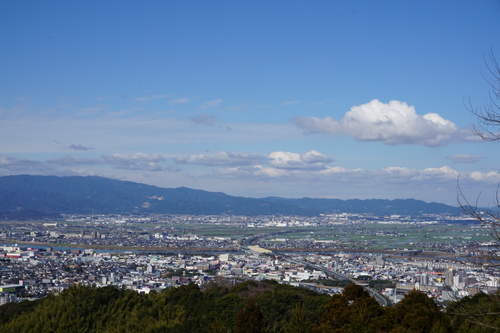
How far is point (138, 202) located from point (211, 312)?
146189 millimetres

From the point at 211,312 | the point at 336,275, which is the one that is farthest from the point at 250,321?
the point at 336,275

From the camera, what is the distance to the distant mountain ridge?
145 metres

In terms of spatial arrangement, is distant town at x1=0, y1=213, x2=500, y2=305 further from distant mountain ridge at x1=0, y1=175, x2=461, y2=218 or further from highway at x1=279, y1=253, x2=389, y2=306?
distant mountain ridge at x1=0, y1=175, x2=461, y2=218

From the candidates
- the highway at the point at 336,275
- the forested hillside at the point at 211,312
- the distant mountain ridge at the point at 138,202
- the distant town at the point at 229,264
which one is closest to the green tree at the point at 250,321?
the forested hillside at the point at 211,312

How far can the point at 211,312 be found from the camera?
1673cm

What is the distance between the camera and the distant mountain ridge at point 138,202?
14488cm

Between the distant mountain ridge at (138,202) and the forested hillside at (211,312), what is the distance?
A: 118m

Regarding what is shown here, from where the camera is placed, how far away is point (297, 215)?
14612cm

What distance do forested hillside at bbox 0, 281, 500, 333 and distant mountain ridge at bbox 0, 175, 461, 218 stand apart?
118496mm

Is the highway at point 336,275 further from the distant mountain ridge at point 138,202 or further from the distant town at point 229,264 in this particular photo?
the distant mountain ridge at point 138,202

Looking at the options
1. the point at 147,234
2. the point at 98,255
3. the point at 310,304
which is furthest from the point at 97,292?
the point at 147,234

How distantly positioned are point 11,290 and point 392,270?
23.9 meters

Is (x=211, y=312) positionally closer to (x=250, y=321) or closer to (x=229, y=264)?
(x=250, y=321)

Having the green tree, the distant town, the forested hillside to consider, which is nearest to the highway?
the distant town
